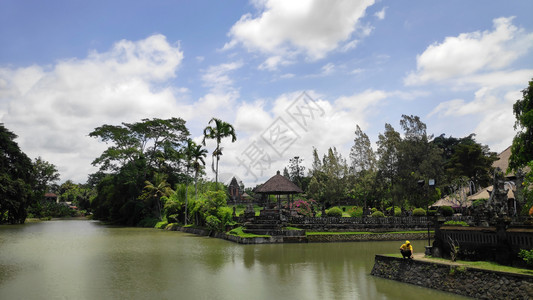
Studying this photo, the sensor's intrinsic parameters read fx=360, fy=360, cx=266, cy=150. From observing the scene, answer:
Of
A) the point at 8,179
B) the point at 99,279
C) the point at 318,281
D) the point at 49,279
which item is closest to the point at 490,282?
the point at 318,281

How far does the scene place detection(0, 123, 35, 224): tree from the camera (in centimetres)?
4122

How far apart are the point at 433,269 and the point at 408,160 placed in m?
30.7

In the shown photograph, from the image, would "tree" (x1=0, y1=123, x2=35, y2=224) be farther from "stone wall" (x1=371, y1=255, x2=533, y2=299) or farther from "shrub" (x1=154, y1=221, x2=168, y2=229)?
"stone wall" (x1=371, y1=255, x2=533, y2=299)

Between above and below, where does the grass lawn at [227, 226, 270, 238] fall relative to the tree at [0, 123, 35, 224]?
below

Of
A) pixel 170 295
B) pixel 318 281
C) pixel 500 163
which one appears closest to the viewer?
pixel 170 295

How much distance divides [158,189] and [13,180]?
17668 millimetres

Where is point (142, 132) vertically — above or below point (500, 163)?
above

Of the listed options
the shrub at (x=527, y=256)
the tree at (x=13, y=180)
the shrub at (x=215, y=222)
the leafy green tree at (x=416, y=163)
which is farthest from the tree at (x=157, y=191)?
the shrub at (x=527, y=256)

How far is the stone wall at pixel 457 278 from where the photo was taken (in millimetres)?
8961

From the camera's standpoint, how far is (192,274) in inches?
531

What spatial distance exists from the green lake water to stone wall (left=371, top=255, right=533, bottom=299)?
1.27ft

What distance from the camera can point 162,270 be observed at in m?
14.3

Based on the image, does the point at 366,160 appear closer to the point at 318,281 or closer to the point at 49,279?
the point at 318,281

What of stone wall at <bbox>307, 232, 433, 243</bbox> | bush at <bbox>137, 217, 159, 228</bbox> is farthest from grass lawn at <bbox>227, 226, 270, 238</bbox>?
bush at <bbox>137, 217, 159, 228</bbox>
